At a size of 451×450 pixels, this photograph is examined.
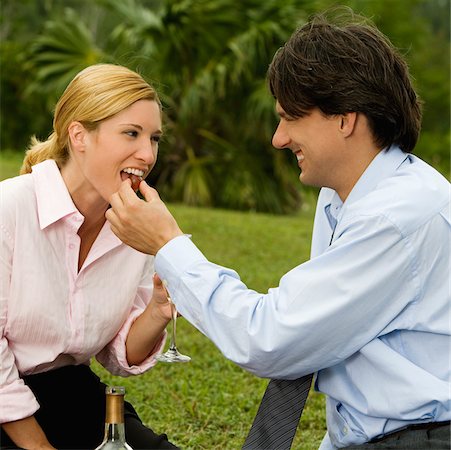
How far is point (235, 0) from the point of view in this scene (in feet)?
48.4

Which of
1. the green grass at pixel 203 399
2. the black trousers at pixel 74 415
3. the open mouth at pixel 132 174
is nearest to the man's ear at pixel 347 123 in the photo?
the open mouth at pixel 132 174

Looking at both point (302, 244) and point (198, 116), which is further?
point (198, 116)

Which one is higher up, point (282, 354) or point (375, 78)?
point (375, 78)

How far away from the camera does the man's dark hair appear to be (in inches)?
113

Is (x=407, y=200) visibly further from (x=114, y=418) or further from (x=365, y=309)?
(x=114, y=418)

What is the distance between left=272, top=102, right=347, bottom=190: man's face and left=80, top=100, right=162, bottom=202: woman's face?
671 millimetres

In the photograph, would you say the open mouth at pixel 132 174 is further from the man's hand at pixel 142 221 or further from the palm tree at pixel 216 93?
the palm tree at pixel 216 93

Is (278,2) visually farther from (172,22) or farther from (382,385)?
(382,385)

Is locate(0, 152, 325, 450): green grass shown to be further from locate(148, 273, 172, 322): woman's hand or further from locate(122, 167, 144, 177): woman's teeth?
locate(122, 167, 144, 177): woman's teeth

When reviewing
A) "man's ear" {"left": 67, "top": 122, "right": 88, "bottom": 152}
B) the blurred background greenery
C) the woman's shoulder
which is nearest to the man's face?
"man's ear" {"left": 67, "top": 122, "right": 88, "bottom": 152}

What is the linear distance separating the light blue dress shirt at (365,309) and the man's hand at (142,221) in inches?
2.5

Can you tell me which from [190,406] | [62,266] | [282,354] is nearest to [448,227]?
[282,354]

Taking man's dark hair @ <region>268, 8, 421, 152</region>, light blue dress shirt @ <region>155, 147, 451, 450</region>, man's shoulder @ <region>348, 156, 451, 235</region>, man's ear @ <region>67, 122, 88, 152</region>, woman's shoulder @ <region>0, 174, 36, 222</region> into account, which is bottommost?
light blue dress shirt @ <region>155, 147, 451, 450</region>

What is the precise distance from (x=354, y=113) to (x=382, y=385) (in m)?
0.84
